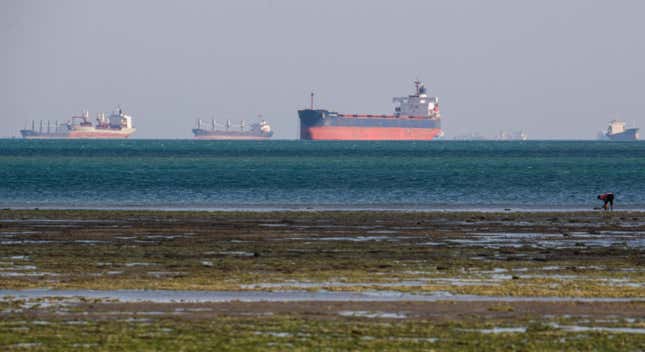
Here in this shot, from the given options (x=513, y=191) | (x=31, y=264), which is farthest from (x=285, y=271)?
(x=513, y=191)

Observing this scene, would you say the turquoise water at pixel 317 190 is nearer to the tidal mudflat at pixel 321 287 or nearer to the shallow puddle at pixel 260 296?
the tidal mudflat at pixel 321 287

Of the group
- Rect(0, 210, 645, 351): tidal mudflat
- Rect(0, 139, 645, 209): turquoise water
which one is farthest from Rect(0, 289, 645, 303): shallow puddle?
Rect(0, 139, 645, 209): turquoise water

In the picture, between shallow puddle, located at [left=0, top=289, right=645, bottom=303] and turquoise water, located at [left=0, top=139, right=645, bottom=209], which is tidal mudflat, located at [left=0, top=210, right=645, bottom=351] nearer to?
shallow puddle, located at [left=0, top=289, right=645, bottom=303]

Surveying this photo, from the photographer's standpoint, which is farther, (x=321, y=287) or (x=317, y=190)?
(x=317, y=190)

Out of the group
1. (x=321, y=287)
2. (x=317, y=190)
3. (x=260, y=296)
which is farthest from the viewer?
(x=317, y=190)

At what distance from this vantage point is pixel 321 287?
21.6 m

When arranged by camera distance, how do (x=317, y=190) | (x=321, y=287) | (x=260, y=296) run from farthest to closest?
(x=317, y=190) < (x=321, y=287) < (x=260, y=296)

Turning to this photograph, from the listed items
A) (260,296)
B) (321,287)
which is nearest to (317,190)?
Result: (321,287)

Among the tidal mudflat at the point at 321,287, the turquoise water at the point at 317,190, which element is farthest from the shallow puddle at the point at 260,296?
the turquoise water at the point at 317,190

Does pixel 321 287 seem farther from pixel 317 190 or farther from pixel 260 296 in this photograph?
pixel 317 190

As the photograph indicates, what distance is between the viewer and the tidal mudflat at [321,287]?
16125 mm

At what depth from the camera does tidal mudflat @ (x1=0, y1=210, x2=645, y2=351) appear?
16.1m

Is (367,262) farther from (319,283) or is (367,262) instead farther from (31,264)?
→ (31,264)

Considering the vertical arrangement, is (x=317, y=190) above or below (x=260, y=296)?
below
